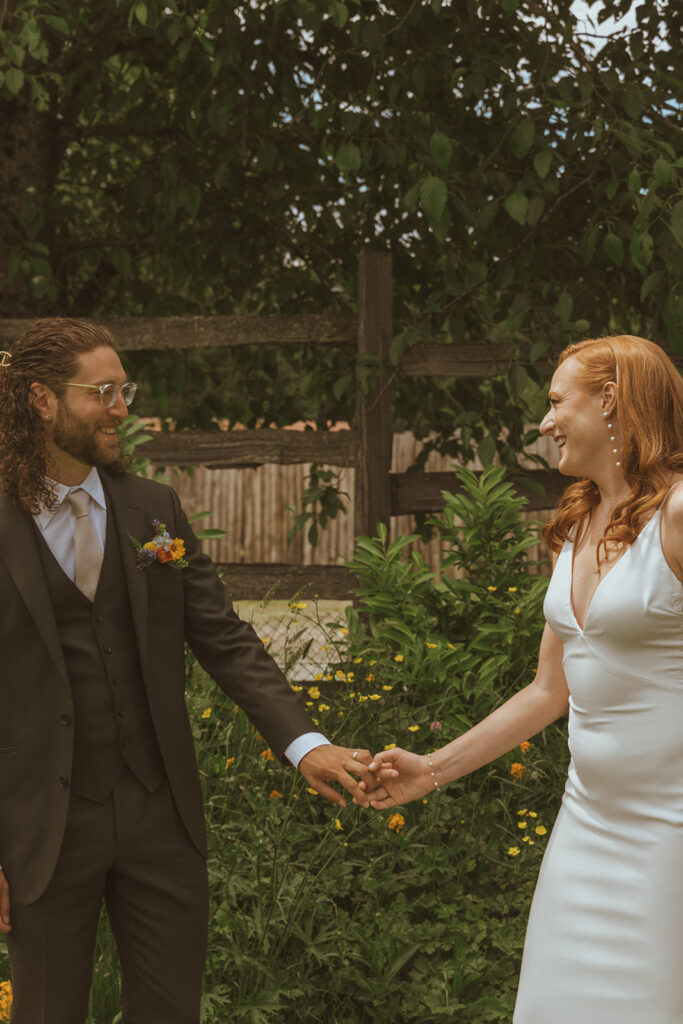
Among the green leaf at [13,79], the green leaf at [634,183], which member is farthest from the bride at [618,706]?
the green leaf at [13,79]

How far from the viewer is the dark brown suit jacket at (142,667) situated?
2.38 metres

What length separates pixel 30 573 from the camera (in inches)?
94.0

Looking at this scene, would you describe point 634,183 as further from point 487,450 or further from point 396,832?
point 396,832

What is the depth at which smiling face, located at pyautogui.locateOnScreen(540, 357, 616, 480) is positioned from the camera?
248 centimetres

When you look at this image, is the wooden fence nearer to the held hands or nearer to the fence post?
the fence post

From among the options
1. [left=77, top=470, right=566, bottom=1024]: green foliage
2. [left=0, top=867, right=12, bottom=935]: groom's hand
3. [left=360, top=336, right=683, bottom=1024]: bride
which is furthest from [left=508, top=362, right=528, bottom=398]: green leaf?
[left=0, top=867, right=12, bottom=935]: groom's hand

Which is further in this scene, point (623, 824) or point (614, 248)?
point (614, 248)

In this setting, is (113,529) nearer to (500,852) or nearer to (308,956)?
(308,956)

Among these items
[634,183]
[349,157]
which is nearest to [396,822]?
[634,183]

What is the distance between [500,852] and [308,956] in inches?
32.6

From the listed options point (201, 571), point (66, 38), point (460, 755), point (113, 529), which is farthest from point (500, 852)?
point (66, 38)

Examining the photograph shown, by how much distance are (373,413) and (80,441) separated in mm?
3058

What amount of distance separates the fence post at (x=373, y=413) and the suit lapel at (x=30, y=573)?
3.05 metres

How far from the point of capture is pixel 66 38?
20.3 ft
